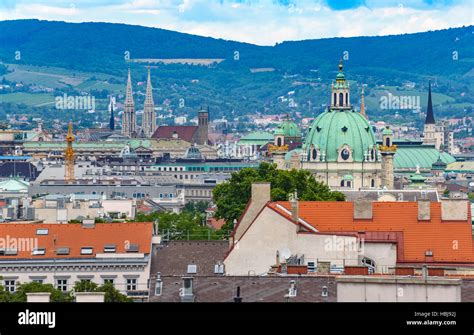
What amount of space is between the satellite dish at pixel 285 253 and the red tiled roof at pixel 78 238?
7.41 metres

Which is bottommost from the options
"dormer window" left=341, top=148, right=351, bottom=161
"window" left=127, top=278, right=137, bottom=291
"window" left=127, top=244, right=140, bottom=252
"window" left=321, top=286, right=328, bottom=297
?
"window" left=321, top=286, right=328, bottom=297

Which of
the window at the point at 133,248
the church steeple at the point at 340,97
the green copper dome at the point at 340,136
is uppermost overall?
the church steeple at the point at 340,97

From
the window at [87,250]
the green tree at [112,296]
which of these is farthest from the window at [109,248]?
the green tree at [112,296]

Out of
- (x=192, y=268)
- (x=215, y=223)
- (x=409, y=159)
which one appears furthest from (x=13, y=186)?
(x=192, y=268)

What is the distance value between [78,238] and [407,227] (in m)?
10.0

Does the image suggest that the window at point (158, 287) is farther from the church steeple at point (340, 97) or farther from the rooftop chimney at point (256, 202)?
the church steeple at point (340, 97)

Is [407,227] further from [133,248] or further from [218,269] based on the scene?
[133,248]

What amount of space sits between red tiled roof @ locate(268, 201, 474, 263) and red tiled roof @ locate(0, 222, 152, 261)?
5564 millimetres

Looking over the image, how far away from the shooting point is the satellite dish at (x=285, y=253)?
112ft

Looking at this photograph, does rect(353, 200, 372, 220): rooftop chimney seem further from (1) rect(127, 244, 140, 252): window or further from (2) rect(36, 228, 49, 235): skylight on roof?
(2) rect(36, 228, 49, 235): skylight on roof

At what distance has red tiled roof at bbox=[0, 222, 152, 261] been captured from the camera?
42144 millimetres

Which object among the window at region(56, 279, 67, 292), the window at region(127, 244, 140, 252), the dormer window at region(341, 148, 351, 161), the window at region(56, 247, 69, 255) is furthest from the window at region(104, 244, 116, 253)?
the dormer window at region(341, 148, 351, 161)
